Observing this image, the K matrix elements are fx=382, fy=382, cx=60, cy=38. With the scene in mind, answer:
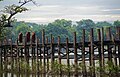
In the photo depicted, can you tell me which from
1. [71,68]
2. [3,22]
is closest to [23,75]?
[71,68]

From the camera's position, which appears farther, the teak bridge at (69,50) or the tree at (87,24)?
the tree at (87,24)

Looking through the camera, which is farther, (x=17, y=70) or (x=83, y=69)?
(x=17, y=70)

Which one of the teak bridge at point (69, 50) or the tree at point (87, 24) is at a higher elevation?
the teak bridge at point (69, 50)

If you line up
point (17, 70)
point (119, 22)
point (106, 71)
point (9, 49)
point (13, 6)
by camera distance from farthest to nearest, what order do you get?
point (119, 22) → point (13, 6) → point (9, 49) → point (17, 70) → point (106, 71)

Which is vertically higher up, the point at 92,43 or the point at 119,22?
the point at 92,43

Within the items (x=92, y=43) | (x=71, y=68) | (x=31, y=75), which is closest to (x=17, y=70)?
(x=31, y=75)

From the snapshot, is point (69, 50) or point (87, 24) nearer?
point (69, 50)

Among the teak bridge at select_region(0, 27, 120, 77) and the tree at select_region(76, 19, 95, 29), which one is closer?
the teak bridge at select_region(0, 27, 120, 77)

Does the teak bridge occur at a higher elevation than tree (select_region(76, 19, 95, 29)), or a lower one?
higher

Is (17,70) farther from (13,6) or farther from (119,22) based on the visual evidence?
(119,22)

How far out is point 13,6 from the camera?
40438 mm

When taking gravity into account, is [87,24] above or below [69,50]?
below

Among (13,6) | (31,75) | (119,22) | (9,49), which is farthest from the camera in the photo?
(119,22)

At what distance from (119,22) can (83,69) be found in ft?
411
